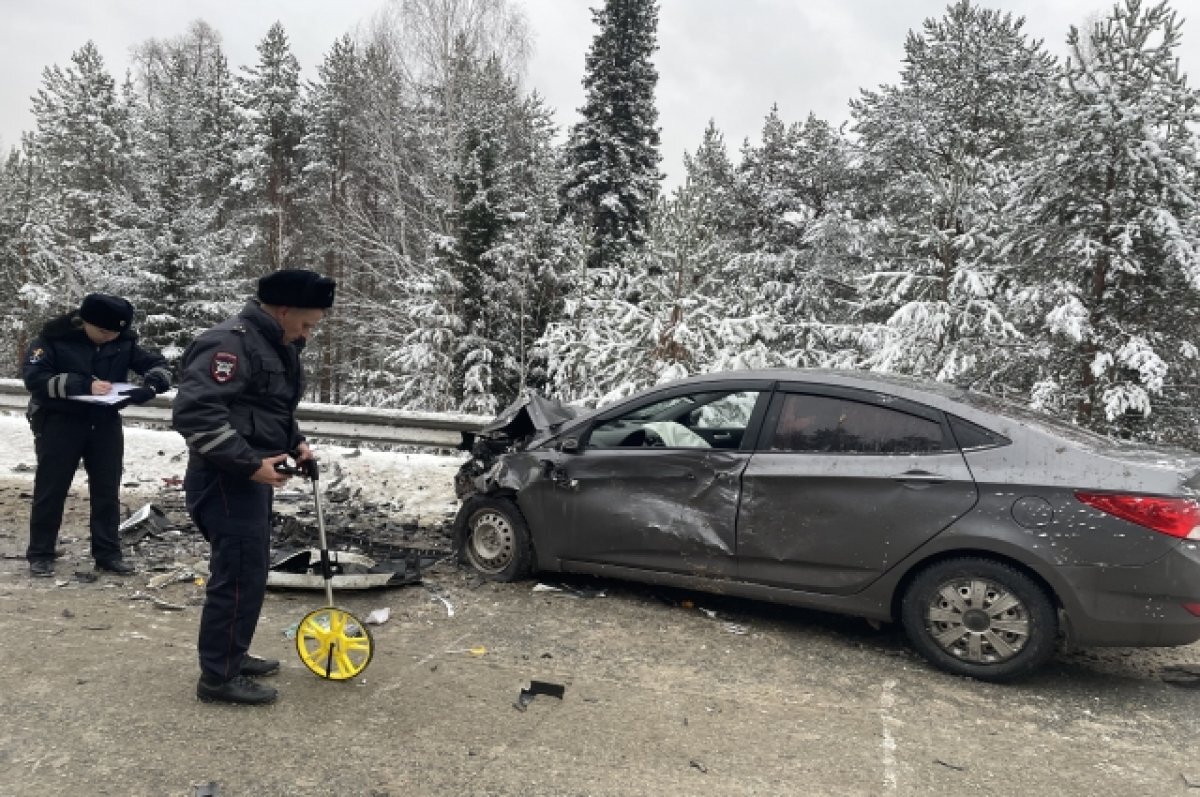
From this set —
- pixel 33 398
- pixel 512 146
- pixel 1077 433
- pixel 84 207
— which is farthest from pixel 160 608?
pixel 84 207

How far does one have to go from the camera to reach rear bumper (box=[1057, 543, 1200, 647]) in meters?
3.53

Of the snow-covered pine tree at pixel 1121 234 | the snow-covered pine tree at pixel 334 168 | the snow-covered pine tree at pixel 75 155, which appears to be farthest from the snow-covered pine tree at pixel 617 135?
the snow-covered pine tree at pixel 75 155

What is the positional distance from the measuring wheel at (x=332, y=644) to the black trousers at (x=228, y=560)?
0.28 metres

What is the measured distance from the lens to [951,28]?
15969mm

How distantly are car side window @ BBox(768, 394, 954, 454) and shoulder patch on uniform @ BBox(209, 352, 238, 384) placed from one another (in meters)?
2.77

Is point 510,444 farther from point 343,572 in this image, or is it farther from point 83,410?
point 83,410

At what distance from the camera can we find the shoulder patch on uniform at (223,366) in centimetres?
323

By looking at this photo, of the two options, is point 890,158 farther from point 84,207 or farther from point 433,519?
point 84,207

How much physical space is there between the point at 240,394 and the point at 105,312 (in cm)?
233

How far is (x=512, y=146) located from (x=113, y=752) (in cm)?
2399

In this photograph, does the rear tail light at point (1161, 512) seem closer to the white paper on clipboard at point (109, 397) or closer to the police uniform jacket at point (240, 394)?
the police uniform jacket at point (240, 394)

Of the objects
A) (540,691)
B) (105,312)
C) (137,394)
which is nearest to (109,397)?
(137,394)

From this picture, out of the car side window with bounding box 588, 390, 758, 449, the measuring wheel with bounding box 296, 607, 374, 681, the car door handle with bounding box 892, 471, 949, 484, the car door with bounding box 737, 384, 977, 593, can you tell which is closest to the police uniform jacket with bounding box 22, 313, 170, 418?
the measuring wheel with bounding box 296, 607, 374, 681

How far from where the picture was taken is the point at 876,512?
13.4 feet
